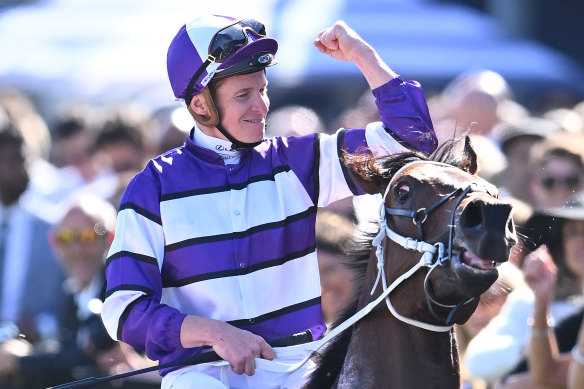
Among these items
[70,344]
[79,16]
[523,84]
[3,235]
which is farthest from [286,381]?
[79,16]

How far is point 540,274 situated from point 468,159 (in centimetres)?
179

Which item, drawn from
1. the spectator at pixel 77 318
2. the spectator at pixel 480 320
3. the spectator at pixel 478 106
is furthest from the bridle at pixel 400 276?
the spectator at pixel 478 106

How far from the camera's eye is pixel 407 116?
4.28 meters

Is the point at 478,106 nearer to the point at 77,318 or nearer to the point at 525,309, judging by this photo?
the point at 525,309

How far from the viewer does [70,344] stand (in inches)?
277

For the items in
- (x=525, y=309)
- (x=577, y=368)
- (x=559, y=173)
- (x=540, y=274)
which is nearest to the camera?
(x=577, y=368)

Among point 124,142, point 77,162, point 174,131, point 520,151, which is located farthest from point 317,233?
point 77,162

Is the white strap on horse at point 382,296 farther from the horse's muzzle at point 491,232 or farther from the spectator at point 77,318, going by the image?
the spectator at point 77,318

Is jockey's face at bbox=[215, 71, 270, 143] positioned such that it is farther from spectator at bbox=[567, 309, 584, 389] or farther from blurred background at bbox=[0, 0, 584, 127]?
blurred background at bbox=[0, 0, 584, 127]

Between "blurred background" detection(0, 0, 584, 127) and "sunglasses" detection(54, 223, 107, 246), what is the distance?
5.65m

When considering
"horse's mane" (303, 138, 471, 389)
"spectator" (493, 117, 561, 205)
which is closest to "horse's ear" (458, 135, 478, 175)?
"horse's mane" (303, 138, 471, 389)

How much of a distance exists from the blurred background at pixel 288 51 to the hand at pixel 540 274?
648 centimetres

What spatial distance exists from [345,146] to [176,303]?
900mm

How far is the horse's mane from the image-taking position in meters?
4.01
